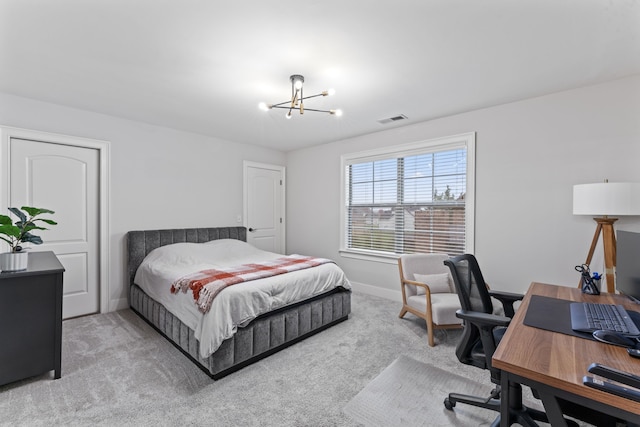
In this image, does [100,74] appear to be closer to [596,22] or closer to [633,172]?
[596,22]

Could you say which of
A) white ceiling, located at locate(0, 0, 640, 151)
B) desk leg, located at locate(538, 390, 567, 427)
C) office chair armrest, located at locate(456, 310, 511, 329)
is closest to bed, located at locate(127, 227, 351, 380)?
office chair armrest, located at locate(456, 310, 511, 329)

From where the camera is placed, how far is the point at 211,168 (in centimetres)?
457

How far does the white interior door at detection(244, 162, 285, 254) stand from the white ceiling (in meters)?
1.90

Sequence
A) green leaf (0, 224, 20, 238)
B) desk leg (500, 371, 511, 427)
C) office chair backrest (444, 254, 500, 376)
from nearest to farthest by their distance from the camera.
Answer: desk leg (500, 371, 511, 427) < office chair backrest (444, 254, 500, 376) < green leaf (0, 224, 20, 238)

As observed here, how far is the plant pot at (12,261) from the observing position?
2.06 meters

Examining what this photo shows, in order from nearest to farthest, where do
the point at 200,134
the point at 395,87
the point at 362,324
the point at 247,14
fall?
the point at 247,14
the point at 395,87
the point at 362,324
the point at 200,134

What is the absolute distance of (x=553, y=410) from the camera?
1.03 metres

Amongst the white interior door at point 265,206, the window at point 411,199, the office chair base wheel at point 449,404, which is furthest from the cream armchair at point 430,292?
the white interior door at point 265,206

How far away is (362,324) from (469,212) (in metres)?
1.84

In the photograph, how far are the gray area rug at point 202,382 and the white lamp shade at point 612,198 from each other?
160 centimetres

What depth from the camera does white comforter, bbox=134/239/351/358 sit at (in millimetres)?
2266

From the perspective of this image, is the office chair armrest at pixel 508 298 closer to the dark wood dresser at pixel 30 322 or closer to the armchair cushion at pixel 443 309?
the armchair cushion at pixel 443 309

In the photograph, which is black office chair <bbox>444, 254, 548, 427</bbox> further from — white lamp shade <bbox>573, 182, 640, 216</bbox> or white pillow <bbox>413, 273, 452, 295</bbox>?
white pillow <bbox>413, 273, 452, 295</bbox>

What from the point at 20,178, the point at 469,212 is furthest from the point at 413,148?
the point at 20,178
